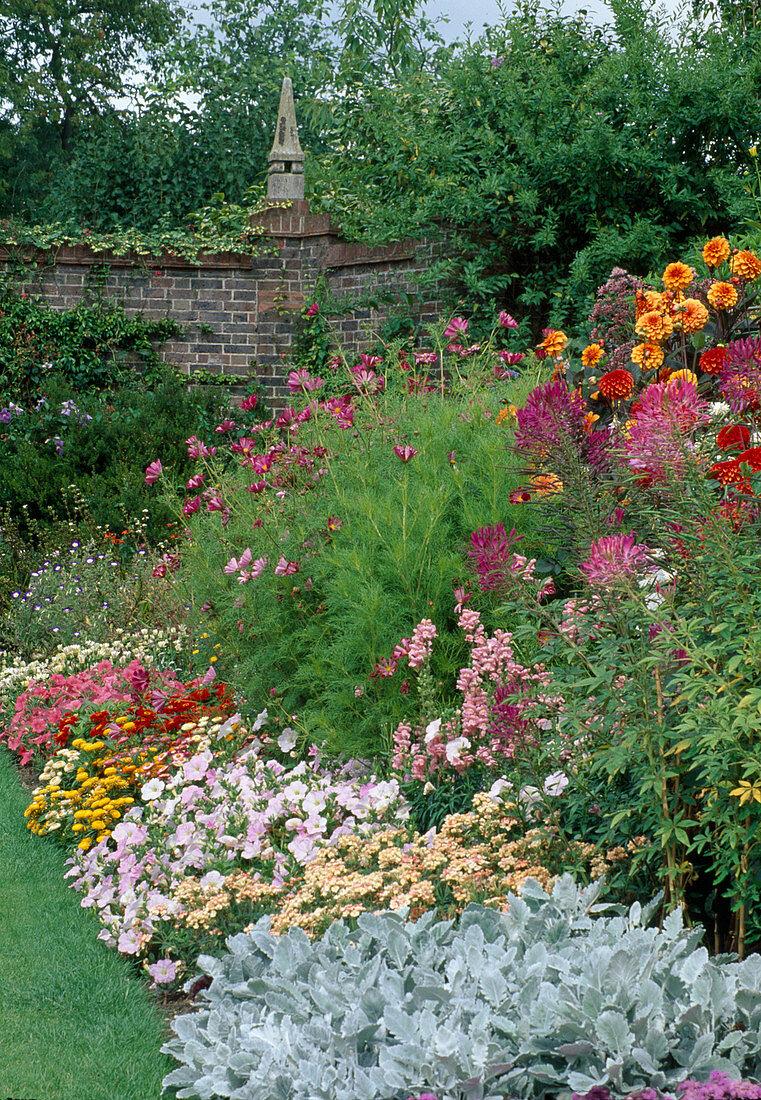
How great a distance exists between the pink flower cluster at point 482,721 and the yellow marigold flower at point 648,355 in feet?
4.29

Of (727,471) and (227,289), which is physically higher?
(227,289)

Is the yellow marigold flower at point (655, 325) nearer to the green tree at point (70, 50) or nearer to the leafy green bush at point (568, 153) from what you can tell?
the leafy green bush at point (568, 153)

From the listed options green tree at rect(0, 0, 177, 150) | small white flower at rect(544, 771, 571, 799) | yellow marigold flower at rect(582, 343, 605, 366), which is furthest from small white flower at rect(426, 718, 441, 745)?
green tree at rect(0, 0, 177, 150)

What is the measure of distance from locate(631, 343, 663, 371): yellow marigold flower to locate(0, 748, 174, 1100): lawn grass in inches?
113

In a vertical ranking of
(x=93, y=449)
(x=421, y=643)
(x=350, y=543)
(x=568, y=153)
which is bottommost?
(x=421, y=643)

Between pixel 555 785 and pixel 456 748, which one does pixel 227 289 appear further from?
pixel 555 785

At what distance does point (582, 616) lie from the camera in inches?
107

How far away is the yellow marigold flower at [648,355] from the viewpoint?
3.92m

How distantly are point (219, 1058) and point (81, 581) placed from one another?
5.26m

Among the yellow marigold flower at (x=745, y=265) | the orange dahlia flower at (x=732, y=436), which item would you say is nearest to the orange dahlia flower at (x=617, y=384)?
the yellow marigold flower at (x=745, y=265)

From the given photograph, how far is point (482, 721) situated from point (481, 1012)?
1.35m

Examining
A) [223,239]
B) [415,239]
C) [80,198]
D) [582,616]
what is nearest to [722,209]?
[415,239]

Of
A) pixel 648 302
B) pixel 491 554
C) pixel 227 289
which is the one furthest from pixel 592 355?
pixel 227 289

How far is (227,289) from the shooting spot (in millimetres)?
10461
